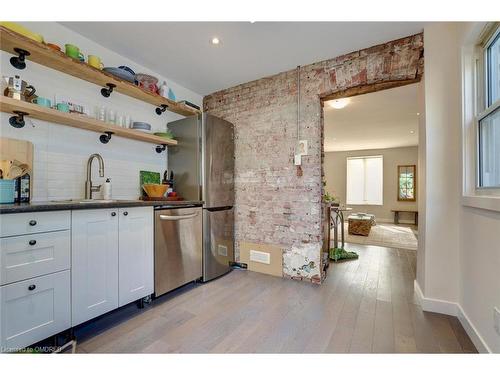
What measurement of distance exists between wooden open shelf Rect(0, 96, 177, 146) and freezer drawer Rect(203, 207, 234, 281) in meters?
1.12

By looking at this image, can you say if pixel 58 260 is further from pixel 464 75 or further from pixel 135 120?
pixel 464 75

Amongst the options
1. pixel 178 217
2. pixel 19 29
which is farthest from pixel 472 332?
pixel 19 29

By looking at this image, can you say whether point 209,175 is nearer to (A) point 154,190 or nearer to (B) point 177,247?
(A) point 154,190

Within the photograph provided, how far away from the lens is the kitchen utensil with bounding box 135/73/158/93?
2.49m

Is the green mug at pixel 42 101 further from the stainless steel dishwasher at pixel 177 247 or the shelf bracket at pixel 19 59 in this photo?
the stainless steel dishwasher at pixel 177 247

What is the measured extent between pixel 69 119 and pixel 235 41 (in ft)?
5.48

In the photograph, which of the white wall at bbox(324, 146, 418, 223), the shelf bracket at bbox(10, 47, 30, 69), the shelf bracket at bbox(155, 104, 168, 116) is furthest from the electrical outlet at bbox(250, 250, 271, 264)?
the white wall at bbox(324, 146, 418, 223)

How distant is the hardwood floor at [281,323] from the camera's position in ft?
4.86

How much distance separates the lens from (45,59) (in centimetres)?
181

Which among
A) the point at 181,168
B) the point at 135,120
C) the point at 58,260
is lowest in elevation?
the point at 58,260

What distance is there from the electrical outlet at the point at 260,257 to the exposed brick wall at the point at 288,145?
158 millimetres
